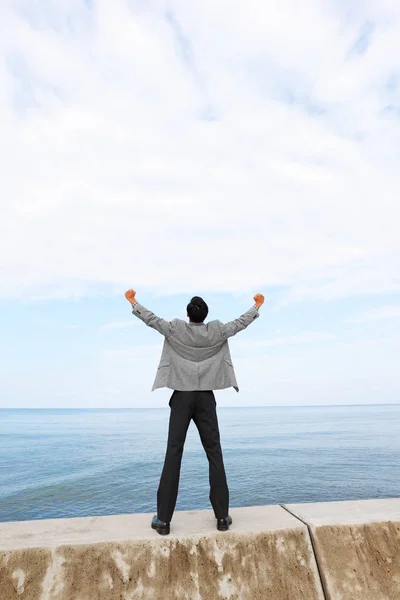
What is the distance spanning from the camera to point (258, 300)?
5145 millimetres

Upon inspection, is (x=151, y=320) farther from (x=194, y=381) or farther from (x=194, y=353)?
(x=194, y=381)

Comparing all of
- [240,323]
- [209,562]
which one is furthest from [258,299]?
[209,562]

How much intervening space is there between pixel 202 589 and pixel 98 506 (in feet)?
66.0

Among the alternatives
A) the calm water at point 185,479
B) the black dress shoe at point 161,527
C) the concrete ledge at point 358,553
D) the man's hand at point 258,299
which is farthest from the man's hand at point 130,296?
the calm water at point 185,479

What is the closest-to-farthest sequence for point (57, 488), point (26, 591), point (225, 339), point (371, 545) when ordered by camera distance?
point (26, 591) → point (371, 545) → point (225, 339) → point (57, 488)

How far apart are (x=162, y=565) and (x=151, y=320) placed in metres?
2.31

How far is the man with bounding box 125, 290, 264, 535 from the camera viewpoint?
4.52 m

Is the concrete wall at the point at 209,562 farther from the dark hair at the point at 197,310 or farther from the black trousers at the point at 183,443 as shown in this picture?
the dark hair at the point at 197,310

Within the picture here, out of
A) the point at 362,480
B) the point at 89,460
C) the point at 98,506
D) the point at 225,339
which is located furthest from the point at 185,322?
the point at 89,460

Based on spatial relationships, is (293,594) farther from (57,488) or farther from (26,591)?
(57,488)

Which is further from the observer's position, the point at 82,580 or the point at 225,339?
the point at 225,339

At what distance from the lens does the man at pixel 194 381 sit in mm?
4520

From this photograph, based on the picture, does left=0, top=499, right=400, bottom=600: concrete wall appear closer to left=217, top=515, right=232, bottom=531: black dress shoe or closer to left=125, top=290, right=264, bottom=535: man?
left=217, top=515, right=232, bottom=531: black dress shoe

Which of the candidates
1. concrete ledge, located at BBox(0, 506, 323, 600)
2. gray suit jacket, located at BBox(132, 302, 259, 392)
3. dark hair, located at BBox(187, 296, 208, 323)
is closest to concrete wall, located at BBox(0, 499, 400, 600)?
concrete ledge, located at BBox(0, 506, 323, 600)
